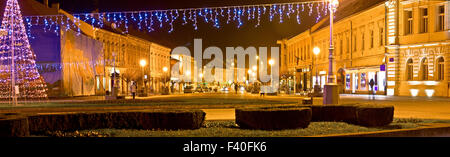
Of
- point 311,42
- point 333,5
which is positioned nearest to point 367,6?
point 311,42

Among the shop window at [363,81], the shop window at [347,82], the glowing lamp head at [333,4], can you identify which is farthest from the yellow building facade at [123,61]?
the glowing lamp head at [333,4]

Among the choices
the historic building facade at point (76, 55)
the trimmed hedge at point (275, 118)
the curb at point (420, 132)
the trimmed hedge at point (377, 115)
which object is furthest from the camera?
the historic building facade at point (76, 55)

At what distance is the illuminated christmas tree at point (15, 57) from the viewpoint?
2556 centimetres

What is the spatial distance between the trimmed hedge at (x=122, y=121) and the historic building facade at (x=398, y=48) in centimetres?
1989

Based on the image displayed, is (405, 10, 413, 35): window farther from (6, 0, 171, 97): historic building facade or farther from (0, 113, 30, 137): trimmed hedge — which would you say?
(0, 113, 30, 137): trimmed hedge

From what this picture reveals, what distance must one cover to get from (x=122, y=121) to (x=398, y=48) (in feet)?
107

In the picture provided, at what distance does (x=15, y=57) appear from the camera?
27281 millimetres

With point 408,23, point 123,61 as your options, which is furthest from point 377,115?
point 123,61

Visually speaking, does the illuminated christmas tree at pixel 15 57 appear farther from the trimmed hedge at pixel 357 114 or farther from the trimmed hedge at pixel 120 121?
the trimmed hedge at pixel 357 114

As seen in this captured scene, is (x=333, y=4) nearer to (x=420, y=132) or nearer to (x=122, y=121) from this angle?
(x=420, y=132)

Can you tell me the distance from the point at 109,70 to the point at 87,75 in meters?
10.8
